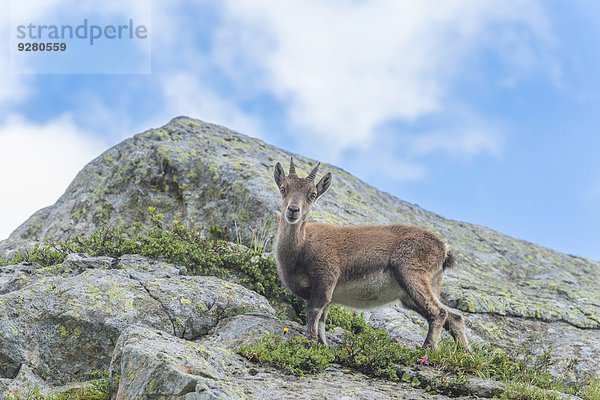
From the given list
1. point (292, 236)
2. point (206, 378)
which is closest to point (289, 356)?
point (206, 378)

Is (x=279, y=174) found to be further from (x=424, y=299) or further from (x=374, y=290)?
(x=424, y=299)

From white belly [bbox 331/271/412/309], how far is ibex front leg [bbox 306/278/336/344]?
37 centimetres

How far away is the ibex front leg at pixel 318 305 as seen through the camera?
7.80 metres

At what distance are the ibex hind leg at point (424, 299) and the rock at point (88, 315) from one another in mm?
2440

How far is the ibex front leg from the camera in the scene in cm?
780

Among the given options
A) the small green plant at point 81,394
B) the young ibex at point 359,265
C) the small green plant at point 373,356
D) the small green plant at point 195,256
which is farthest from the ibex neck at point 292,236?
the small green plant at point 81,394

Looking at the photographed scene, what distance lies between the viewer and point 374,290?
8.41 meters

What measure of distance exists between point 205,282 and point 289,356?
8.83ft

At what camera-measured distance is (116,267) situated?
30.3ft

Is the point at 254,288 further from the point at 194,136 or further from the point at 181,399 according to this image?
the point at 194,136

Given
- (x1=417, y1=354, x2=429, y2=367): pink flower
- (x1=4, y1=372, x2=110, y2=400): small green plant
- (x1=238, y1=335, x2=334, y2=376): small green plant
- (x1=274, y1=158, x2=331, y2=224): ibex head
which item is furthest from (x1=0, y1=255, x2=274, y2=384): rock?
(x1=417, y1=354, x2=429, y2=367): pink flower

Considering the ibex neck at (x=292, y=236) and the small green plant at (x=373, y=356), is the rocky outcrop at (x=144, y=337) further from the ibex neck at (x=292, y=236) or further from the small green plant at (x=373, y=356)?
the ibex neck at (x=292, y=236)

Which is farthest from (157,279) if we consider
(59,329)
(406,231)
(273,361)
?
(406,231)

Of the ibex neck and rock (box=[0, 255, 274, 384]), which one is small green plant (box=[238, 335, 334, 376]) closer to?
rock (box=[0, 255, 274, 384])
